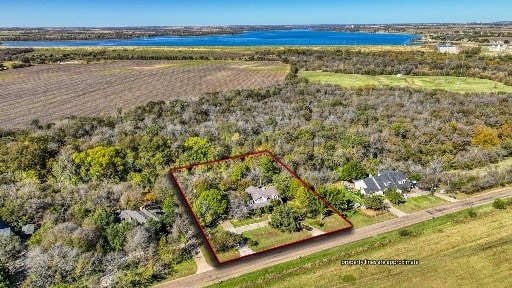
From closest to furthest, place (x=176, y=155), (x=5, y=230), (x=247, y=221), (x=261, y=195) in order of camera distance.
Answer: (x=5, y=230) → (x=247, y=221) → (x=261, y=195) → (x=176, y=155)

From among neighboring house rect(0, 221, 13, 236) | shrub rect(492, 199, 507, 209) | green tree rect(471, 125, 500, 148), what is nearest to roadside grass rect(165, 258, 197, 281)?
neighboring house rect(0, 221, 13, 236)

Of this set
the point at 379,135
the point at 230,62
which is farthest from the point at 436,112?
the point at 230,62

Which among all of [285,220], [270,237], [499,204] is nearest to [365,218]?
[285,220]

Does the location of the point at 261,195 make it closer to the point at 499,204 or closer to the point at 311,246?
the point at 311,246

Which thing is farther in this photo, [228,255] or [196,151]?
[196,151]

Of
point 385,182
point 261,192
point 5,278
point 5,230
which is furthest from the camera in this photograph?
point 385,182

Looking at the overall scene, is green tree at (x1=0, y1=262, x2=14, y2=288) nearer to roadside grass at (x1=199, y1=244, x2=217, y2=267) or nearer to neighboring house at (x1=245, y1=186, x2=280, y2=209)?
roadside grass at (x1=199, y1=244, x2=217, y2=267)

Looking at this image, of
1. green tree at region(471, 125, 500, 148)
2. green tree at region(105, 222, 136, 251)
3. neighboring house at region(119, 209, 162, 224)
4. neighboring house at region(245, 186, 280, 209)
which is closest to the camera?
green tree at region(105, 222, 136, 251)

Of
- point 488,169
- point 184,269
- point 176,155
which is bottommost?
point 488,169
